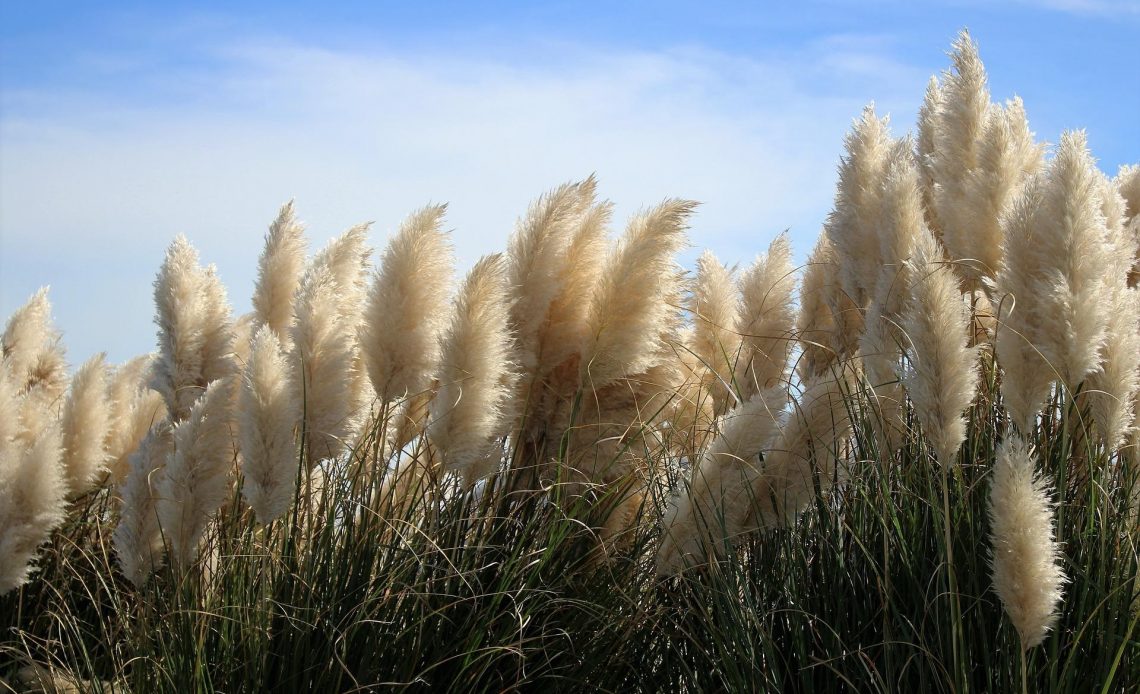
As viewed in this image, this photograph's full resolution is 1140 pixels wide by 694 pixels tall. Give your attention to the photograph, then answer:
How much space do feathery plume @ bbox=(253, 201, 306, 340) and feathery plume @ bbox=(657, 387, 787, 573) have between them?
1.66m

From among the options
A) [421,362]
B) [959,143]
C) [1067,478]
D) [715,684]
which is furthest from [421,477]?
[959,143]

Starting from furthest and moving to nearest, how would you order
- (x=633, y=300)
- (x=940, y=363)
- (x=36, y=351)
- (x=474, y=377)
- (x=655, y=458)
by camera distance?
1. (x=36, y=351)
2. (x=655, y=458)
3. (x=633, y=300)
4. (x=474, y=377)
5. (x=940, y=363)

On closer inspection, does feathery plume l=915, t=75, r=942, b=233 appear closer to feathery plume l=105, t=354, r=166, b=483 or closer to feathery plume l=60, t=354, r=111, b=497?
feathery plume l=105, t=354, r=166, b=483

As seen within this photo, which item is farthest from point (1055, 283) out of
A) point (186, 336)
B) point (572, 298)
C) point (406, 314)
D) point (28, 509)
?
point (28, 509)

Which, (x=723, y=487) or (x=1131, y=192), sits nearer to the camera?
(x=723, y=487)

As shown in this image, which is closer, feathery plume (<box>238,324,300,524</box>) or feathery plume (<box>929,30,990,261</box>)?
feathery plume (<box>238,324,300,524</box>)

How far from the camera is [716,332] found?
12.1 feet

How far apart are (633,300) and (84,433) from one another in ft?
6.86

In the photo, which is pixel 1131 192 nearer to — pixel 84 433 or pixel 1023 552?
pixel 1023 552

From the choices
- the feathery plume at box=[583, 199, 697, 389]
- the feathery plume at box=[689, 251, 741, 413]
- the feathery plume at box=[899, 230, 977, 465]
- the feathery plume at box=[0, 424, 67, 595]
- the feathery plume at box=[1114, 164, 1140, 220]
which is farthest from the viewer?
the feathery plume at box=[1114, 164, 1140, 220]

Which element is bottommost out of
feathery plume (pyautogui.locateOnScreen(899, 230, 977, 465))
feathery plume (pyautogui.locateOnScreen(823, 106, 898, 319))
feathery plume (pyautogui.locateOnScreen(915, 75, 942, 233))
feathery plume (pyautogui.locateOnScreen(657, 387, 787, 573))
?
feathery plume (pyautogui.locateOnScreen(657, 387, 787, 573))

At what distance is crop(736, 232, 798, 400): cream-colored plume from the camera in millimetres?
3674

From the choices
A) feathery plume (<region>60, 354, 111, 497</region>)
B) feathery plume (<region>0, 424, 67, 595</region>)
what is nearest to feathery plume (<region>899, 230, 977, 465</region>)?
feathery plume (<region>0, 424, 67, 595</region>)

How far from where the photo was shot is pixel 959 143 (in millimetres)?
3580
